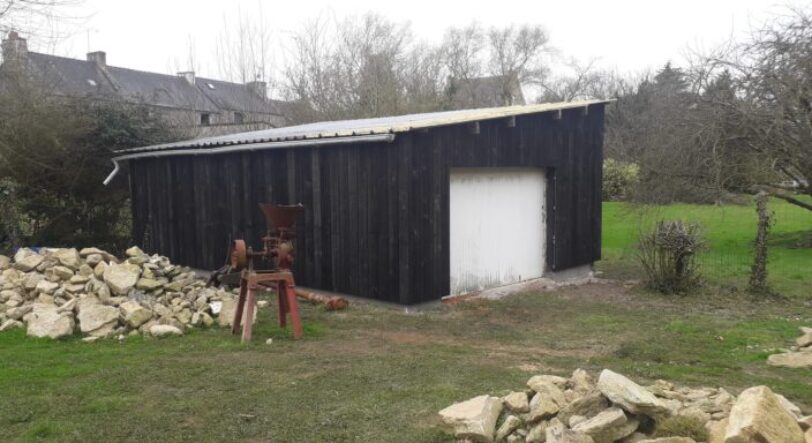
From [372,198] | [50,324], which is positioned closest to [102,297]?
[50,324]

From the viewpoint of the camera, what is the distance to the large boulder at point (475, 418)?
153 inches

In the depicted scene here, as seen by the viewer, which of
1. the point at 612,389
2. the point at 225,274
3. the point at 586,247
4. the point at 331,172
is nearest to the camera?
the point at 612,389

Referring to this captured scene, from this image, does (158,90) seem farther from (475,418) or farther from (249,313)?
(475,418)

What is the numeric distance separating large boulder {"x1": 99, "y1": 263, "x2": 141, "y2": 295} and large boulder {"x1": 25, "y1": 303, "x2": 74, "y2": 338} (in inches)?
26.9

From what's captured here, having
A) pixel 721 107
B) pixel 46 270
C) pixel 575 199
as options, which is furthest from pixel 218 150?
pixel 721 107

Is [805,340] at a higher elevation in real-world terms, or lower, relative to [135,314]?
lower

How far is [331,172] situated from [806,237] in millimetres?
12172

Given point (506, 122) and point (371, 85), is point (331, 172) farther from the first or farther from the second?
point (371, 85)

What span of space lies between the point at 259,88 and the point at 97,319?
54.3ft

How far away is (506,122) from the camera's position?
9602 millimetres

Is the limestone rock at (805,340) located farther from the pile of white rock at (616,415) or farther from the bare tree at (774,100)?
the bare tree at (774,100)

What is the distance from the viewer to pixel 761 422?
314cm

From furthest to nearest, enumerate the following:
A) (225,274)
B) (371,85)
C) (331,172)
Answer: (371,85) → (331,172) → (225,274)

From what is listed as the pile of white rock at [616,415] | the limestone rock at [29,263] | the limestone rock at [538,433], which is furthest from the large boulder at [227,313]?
the limestone rock at [538,433]
